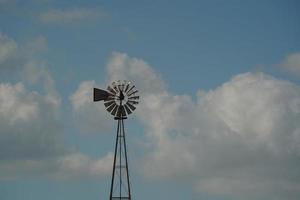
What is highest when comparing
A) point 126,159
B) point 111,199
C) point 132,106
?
point 132,106

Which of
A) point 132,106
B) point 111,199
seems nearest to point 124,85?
point 132,106

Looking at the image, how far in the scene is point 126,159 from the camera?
5953cm

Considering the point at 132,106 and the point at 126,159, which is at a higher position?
the point at 132,106

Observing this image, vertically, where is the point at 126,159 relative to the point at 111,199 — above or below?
above

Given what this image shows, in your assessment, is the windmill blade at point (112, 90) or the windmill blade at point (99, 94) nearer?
the windmill blade at point (112, 90)

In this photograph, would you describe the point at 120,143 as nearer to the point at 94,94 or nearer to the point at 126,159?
the point at 126,159

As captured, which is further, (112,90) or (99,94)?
(99,94)

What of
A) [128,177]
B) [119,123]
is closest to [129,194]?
[128,177]

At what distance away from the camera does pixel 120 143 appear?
5981 centimetres

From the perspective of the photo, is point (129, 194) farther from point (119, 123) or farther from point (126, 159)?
point (119, 123)

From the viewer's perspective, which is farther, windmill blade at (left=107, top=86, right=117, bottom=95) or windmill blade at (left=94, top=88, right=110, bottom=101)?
windmill blade at (left=94, top=88, right=110, bottom=101)

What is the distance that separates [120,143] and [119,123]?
6.89ft

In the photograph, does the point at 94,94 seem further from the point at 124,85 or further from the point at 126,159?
the point at 126,159

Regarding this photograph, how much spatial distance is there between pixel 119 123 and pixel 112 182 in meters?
6.08
